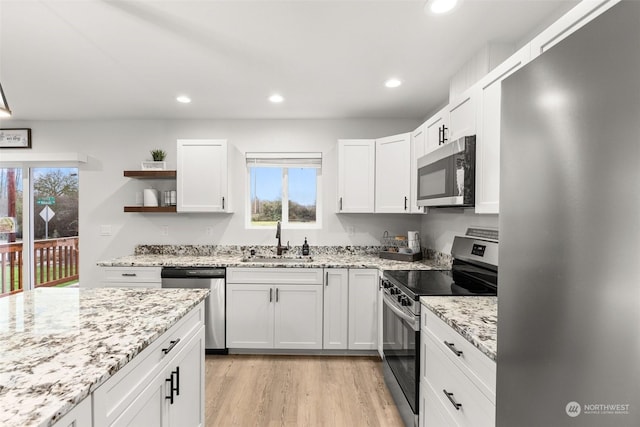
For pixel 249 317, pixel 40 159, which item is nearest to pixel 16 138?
pixel 40 159

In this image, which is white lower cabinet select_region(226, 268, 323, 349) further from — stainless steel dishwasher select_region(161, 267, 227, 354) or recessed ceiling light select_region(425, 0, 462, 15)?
recessed ceiling light select_region(425, 0, 462, 15)

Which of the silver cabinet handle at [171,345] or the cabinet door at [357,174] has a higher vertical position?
the cabinet door at [357,174]

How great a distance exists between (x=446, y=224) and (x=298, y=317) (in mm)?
1724

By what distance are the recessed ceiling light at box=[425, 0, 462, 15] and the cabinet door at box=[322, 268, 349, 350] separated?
2118mm

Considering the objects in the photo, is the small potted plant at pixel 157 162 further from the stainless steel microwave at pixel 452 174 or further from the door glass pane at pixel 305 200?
the stainless steel microwave at pixel 452 174

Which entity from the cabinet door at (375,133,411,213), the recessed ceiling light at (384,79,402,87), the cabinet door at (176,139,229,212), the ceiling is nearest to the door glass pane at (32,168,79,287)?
the ceiling

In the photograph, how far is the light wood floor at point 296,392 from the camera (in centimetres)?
199

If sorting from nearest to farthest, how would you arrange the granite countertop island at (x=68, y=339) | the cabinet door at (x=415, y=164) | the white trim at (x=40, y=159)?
the granite countertop island at (x=68, y=339), the cabinet door at (x=415, y=164), the white trim at (x=40, y=159)

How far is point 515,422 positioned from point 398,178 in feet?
8.14

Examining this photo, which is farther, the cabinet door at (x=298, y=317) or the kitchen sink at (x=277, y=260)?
the kitchen sink at (x=277, y=260)

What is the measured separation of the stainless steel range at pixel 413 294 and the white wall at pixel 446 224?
0.20 metres

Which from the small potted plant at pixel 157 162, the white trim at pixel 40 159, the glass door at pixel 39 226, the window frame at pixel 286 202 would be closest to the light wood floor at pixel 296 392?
the window frame at pixel 286 202

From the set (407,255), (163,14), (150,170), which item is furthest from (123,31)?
(407,255)

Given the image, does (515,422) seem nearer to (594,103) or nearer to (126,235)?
(594,103)
